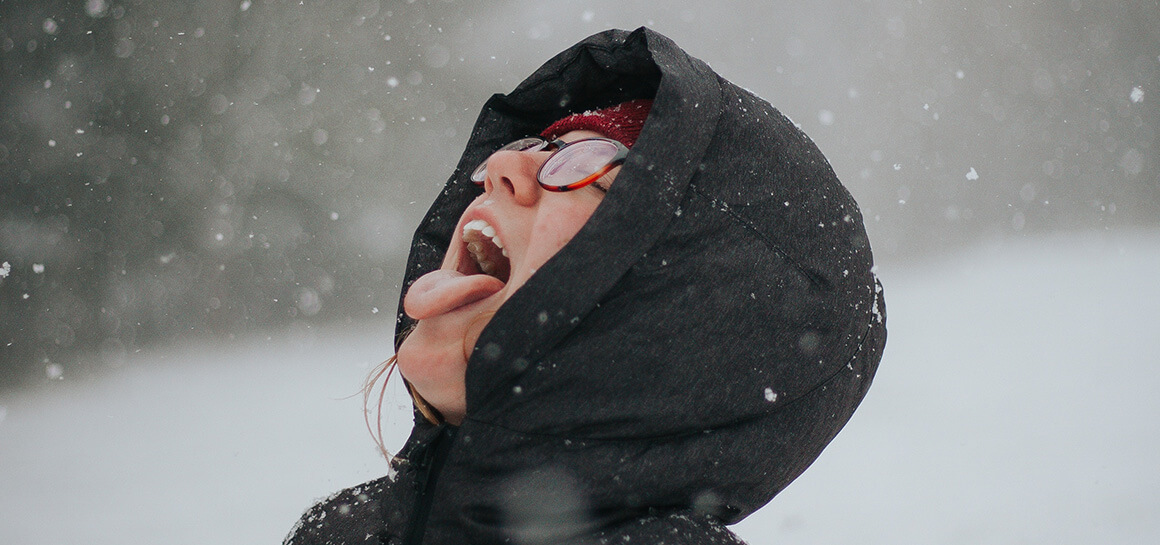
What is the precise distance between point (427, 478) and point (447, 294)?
0.97ft

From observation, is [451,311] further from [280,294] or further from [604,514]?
[280,294]

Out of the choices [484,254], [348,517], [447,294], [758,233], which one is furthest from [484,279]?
[348,517]

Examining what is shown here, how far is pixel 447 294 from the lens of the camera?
1.09 metres

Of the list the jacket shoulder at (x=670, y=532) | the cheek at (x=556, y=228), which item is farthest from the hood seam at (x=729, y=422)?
the cheek at (x=556, y=228)

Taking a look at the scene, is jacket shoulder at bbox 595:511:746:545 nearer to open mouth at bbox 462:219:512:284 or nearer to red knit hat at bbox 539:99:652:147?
open mouth at bbox 462:219:512:284

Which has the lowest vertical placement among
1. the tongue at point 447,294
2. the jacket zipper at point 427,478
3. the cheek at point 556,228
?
the jacket zipper at point 427,478

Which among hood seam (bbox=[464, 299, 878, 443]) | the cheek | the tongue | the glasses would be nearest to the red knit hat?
the glasses

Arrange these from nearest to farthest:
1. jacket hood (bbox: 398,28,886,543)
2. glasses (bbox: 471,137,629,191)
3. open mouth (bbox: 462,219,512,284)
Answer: jacket hood (bbox: 398,28,886,543)
glasses (bbox: 471,137,629,191)
open mouth (bbox: 462,219,512,284)

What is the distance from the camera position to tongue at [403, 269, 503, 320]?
109 cm

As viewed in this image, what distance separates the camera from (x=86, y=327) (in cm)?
405

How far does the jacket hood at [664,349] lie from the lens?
1020mm

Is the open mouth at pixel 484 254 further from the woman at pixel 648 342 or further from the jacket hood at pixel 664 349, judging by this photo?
the jacket hood at pixel 664 349

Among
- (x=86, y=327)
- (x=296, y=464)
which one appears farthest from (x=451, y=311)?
(x=86, y=327)

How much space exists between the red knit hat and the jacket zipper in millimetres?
545
